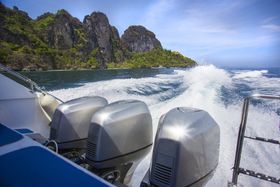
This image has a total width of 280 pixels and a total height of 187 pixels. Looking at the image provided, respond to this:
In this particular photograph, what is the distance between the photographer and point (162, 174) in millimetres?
1122

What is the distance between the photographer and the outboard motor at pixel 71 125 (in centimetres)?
164

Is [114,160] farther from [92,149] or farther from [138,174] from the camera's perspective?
[138,174]

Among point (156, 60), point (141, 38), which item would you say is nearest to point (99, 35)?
point (141, 38)

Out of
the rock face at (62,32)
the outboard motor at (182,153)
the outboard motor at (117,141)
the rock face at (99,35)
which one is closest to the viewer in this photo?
the outboard motor at (182,153)

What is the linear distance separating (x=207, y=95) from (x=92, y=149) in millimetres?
4350

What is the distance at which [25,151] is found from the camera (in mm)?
865

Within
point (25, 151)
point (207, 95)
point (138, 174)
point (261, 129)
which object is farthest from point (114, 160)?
point (207, 95)

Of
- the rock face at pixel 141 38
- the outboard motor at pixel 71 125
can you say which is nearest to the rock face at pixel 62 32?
the rock face at pixel 141 38

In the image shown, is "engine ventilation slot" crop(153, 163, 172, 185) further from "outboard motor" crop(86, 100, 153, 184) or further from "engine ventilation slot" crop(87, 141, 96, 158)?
"engine ventilation slot" crop(87, 141, 96, 158)

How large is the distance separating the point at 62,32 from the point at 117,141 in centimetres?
6773

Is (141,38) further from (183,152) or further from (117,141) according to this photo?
(183,152)

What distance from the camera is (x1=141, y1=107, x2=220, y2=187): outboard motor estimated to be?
111 centimetres

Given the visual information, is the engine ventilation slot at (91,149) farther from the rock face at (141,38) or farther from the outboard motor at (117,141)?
the rock face at (141,38)

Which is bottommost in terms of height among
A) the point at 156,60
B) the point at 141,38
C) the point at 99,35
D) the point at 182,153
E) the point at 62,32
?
the point at 182,153
